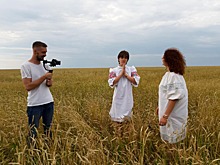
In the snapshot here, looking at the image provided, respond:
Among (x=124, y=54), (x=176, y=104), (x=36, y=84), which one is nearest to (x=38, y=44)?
(x=36, y=84)

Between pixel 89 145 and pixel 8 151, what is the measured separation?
1.22 m

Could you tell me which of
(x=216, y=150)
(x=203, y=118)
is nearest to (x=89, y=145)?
(x=216, y=150)

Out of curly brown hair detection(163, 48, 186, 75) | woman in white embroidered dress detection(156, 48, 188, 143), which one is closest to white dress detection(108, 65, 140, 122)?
woman in white embroidered dress detection(156, 48, 188, 143)

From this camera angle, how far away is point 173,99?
2.42 metres

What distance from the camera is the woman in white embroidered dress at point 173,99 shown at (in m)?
2.44

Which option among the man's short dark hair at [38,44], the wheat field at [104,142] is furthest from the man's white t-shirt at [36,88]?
the wheat field at [104,142]

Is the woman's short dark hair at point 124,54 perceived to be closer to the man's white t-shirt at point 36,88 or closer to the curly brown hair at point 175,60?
the curly brown hair at point 175,60

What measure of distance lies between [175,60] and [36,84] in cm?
170

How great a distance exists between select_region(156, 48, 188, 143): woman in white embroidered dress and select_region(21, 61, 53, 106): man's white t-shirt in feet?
4.98

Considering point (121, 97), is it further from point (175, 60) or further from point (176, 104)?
point (175, 60)

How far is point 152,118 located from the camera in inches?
143

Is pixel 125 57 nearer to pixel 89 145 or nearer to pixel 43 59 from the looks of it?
pixel 43 59

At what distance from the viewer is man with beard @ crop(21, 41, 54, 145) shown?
2834 millimetres

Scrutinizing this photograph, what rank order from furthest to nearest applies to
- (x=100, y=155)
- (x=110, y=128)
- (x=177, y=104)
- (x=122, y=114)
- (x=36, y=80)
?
(x=110, y=128)
(x=122, y=114)
(x=36, y=80)
(x=177, y=104)
(x=100, y=155)
